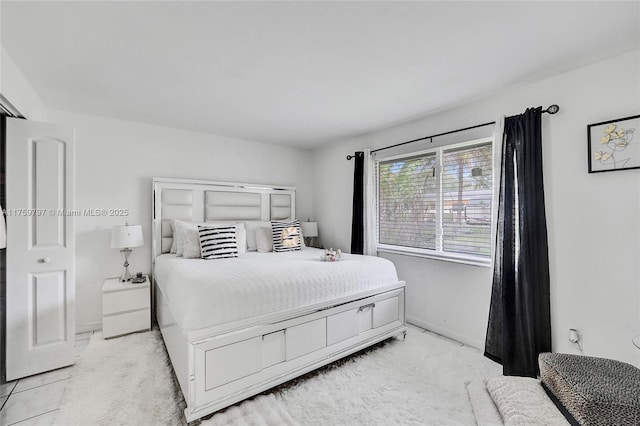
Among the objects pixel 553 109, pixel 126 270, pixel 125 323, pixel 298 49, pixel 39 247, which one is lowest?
pixel 125 323

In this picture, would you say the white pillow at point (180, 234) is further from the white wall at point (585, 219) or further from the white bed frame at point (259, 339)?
the white wall at point (585, 219)

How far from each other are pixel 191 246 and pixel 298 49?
2.31 metres

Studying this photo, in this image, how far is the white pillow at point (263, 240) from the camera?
3873mm

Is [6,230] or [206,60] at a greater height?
[206,60]

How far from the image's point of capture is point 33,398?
6.66ft

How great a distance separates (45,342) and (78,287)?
0.98 m

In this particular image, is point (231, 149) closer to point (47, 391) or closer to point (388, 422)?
point (47, 391)

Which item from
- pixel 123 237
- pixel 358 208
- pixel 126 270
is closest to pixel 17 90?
pixel 123 237

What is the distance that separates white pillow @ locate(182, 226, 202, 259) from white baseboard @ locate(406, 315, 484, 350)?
103 inches

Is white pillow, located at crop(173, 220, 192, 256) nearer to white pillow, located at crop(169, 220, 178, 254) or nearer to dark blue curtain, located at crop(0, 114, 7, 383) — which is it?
white pillow, located at crop(169, 220, 178, 254)

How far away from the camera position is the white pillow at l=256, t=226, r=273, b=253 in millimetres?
3873

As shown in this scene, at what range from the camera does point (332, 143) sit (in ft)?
15.2

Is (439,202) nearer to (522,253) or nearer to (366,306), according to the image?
(522,253)

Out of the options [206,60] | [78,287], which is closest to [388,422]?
[206,60]
